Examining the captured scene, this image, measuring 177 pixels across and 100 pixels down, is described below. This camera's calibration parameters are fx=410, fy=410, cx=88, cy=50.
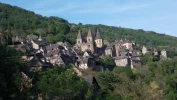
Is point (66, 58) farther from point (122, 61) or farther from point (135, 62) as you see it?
point (135, 62)

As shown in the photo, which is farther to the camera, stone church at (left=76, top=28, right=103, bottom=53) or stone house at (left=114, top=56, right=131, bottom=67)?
stone church at (left=76, top=28, right=103, bottom=53)

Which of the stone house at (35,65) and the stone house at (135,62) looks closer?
the stone house at (35,65)

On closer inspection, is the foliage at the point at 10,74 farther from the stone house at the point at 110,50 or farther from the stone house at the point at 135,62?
the stone house at the point at 110,50

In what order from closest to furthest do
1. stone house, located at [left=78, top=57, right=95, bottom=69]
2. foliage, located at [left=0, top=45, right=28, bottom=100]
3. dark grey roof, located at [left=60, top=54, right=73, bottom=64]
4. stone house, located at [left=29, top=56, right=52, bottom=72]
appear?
foliage, located at [left=0, top=45, right=28, bottom=100] < stone house, located at [left=29, top=56, right=52, bottom=72] < dark grey roof, located at [left=60, top=54, right=73, bottom=64] < stone house, located at [left=78, top=57, right=95, bottom=69]

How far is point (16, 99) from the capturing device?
22891 mm

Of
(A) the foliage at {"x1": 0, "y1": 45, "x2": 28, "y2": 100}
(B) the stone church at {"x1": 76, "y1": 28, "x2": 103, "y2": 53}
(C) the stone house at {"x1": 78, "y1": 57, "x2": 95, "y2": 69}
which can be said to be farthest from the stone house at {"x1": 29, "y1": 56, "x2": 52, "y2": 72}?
(B) the stone church at {"x1": 76, "y1": 28, "x2": 103, "y2": 53}

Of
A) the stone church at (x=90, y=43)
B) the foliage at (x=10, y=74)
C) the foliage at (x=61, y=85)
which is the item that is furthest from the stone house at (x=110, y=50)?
the foliage at (x=10, y=74)

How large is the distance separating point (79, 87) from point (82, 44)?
80050 millimetres

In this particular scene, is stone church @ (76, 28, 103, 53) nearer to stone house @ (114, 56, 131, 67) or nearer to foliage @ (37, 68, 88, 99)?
stone house @ (114, 56, 131, 67)

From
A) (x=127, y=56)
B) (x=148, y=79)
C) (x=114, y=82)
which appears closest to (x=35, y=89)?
(x=114, y=82)

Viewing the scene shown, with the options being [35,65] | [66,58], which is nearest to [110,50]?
[66,58]

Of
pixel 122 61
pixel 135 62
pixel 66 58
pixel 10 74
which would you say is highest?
pixel 10 74

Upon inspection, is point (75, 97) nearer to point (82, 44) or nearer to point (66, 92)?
point (66, 92)

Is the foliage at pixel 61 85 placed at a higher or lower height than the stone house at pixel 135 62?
higher
